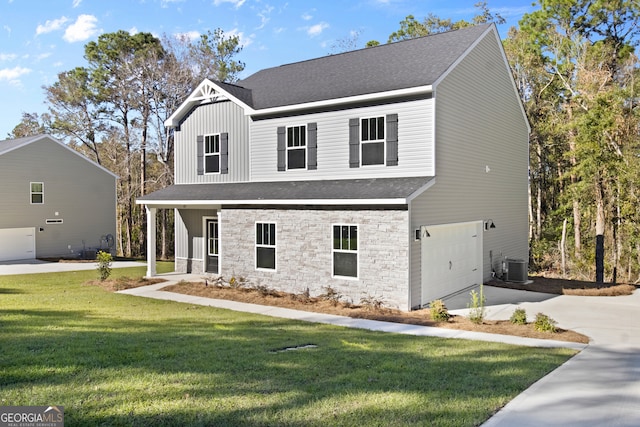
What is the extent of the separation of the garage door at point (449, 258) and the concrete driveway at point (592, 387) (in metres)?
2.23

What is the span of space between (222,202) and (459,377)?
410 inches

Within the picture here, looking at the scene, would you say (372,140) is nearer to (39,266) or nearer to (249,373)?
(249,373)

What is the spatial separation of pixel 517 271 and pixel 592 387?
10.7m

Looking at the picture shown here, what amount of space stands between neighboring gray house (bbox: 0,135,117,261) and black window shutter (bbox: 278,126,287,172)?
57.6 feet

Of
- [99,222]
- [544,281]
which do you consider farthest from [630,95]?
[99,222]

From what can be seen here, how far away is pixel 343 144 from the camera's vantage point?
14.2m

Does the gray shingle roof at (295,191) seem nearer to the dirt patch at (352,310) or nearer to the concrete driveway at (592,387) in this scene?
the dirt patch at (352,310)

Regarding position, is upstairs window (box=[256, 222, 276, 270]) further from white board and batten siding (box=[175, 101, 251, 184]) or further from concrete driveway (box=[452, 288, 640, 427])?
concrete driveway (box=[452, 288, 640, 427])

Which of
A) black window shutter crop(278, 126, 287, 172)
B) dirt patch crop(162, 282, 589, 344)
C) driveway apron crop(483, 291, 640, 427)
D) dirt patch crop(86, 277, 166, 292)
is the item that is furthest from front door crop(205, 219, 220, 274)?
driveway apron crop(483, 291, 640, 427)

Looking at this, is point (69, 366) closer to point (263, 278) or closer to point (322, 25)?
point (263, 278)

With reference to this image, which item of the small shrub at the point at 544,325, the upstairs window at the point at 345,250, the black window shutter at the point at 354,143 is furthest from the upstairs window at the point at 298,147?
the small shrub at the point at 544,325

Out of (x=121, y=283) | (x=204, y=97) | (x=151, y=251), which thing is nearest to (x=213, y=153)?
(x=204, y=97)

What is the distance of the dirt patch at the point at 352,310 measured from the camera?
9555 mm

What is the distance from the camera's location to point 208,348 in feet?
24.5
